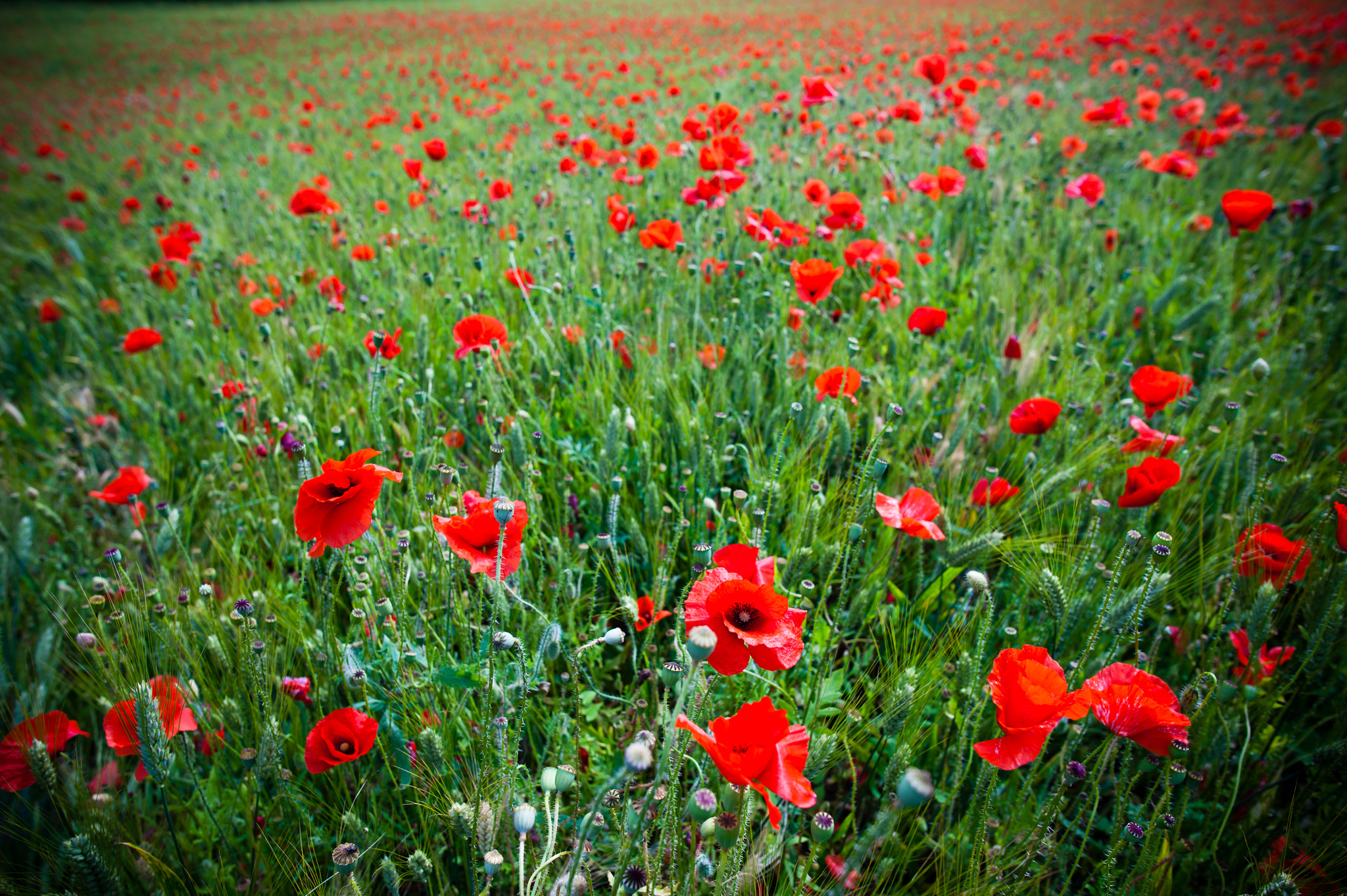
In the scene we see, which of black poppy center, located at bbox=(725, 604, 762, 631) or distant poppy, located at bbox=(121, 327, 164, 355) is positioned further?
distant poppy, located at bbox=(121, 327, 164, 355)

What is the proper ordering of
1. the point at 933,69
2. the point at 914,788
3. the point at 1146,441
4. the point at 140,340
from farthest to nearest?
the point at 933,69 → the point at 140,340 → the point at 1146,441 → the point at 914,788

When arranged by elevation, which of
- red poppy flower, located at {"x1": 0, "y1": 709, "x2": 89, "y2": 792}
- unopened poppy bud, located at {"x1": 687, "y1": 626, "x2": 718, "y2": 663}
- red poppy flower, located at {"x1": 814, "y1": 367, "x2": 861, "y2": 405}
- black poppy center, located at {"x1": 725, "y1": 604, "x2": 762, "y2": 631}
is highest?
unopened poppy bud, located at {"x1": 687, "y1": 626, "x2": 718, "y2": 663}

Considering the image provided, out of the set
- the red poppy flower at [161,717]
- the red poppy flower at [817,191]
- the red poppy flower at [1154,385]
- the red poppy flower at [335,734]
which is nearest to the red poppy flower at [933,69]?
the red poppy flower at [817,191]

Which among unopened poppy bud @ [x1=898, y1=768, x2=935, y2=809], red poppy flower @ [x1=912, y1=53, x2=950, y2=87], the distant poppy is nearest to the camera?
unopened poppy bud @ [x1=898, y1=768, x2=935, y2=809]

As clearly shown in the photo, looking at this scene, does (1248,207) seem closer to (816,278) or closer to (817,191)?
(817,191)

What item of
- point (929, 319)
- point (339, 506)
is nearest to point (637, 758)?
point (339, 506)

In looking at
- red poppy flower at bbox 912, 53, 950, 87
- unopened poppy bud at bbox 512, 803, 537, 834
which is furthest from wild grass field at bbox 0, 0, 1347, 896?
red poppy flower at bbox 912, 53, 950, 87

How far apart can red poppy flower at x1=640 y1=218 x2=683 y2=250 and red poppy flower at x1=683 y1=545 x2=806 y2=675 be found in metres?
1.47

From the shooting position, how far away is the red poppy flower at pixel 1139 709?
805 mm

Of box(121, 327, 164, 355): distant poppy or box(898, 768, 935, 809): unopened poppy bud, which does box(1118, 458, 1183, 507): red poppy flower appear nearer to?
box(898, 768, 935, 809): unopened poppy bud

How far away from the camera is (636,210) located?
3094 millimetres

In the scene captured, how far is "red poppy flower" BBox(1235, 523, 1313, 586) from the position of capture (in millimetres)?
1091

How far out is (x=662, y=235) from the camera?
2.09 m

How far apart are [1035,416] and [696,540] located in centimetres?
74
